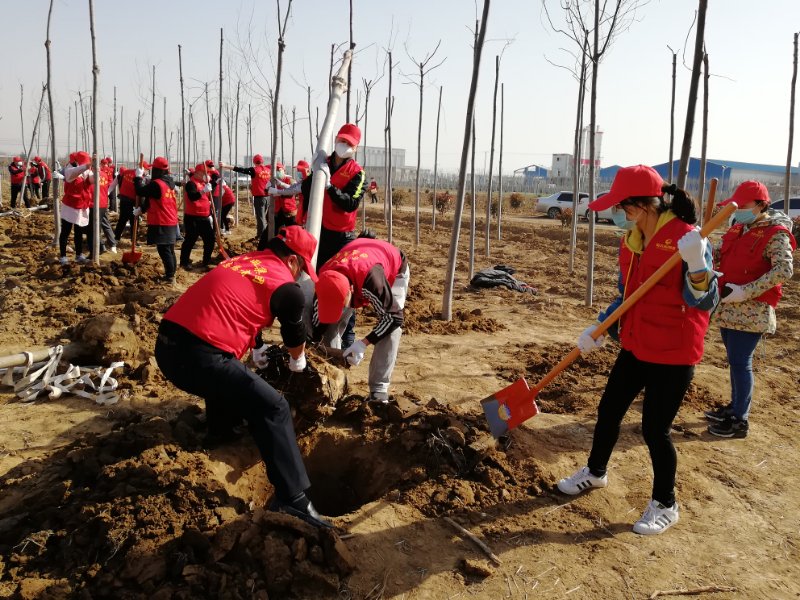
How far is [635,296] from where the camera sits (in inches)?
115

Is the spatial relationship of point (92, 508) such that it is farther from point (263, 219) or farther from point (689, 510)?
point (263, 219)

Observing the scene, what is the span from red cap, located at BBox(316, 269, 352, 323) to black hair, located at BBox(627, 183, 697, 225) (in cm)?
154

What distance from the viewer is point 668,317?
111 inches

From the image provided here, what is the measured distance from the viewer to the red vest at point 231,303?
287 centimetres

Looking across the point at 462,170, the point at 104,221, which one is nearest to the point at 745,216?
the point at 462,170

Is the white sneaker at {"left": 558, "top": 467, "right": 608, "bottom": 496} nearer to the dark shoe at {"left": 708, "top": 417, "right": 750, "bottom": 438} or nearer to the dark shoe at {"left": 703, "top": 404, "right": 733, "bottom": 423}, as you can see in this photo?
the dark shoe at {"left": 708, "top": 417, "right": 750, "bottom": 438}

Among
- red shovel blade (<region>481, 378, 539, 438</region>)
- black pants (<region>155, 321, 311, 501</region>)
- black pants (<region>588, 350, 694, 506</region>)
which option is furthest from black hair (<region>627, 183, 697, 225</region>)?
black pants (<region>155, 321, 311, 501</region>)

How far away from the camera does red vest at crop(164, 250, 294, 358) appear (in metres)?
2.87

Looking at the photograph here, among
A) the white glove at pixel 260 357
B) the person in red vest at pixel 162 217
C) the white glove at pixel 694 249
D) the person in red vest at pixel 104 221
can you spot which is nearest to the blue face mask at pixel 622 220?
the white glove at pixel 694 249

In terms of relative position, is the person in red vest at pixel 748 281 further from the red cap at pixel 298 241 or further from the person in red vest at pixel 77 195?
the person in red vest at pixel 77 195

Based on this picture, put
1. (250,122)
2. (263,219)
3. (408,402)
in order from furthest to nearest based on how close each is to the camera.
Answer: (250,122), (263,219), (408,402)

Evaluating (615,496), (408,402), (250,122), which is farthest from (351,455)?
(250,122)

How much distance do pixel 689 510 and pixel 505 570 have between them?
1252 millimetres

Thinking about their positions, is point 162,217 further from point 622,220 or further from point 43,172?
point 43,172
